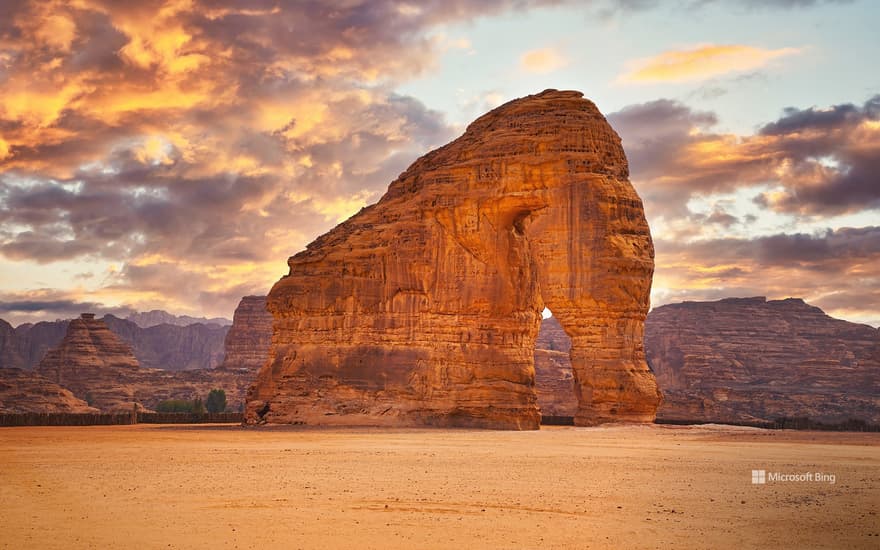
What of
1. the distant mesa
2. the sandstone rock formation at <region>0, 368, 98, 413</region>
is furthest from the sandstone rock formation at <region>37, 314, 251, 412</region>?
the distant mesa

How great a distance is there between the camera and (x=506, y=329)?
143 ft

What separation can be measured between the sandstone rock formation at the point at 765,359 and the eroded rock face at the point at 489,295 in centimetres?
3671

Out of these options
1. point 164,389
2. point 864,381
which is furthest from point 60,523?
point 864,381

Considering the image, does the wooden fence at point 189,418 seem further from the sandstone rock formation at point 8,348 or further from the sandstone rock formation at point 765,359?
the sandstone rock formation at point 8,348

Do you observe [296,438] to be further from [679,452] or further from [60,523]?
[60,523]

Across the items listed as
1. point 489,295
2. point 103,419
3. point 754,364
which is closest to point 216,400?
point 103,419

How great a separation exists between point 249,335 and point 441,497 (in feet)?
402

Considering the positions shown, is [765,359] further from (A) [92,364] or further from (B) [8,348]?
(B) [8,348]

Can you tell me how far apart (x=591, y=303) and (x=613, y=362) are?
293cm

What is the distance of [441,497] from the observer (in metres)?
16.3

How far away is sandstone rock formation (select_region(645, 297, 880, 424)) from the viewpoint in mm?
88875

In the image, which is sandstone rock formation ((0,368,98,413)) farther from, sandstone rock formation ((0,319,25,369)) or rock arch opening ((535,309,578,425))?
sandstone rock formation ((0,319,25,369))

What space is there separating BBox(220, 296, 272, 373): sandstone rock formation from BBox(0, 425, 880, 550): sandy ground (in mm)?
105986

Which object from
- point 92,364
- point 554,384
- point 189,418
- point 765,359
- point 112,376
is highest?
point 765,359
